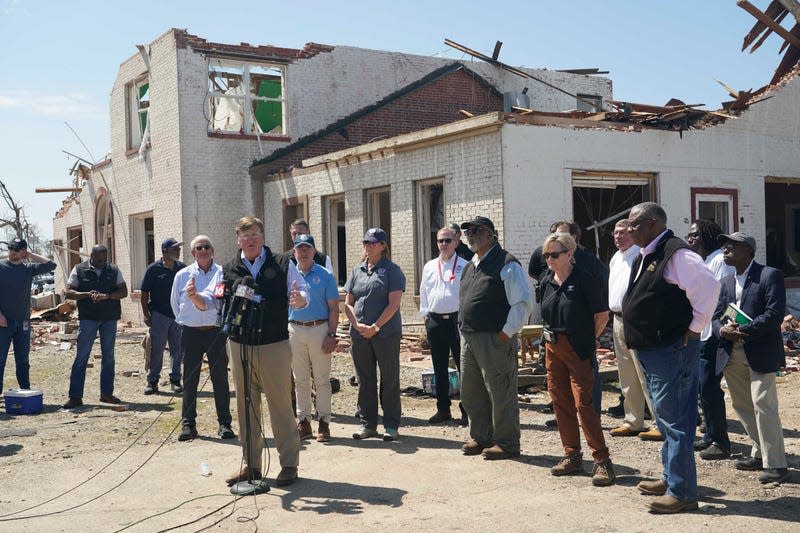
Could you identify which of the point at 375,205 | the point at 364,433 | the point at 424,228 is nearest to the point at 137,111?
the point at 375,205

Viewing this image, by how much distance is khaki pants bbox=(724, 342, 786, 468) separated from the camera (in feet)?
19.5

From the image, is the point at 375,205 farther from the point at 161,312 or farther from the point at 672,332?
the point at 672,332

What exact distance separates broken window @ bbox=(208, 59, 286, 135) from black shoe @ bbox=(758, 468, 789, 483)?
16738 millimetres

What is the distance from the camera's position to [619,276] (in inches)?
295

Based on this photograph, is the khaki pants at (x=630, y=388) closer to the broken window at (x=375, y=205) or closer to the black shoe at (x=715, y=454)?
the black shoe at (x=715, y=454)

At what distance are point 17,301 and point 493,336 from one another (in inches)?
249

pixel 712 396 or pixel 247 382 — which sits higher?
pixel 247 382

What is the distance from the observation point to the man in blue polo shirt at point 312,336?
7684 millimetres

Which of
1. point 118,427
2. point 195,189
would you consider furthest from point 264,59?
point 118,427

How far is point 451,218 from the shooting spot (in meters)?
14.6

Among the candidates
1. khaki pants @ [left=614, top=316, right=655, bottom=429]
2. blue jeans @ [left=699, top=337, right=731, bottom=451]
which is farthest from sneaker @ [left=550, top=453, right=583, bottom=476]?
khaki pants @ [left=614, top=316, right=655, bottom=429]

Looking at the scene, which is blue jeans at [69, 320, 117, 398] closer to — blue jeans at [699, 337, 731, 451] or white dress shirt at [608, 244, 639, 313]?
white dress shirt at [608, 244, 639, 313]

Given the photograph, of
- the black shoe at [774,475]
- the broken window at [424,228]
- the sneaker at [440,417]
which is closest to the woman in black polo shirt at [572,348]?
the black shoe at [774,475]

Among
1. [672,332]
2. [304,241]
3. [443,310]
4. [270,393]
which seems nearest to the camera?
[672,332]
